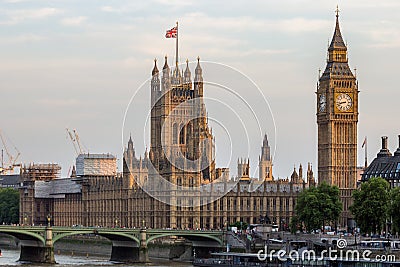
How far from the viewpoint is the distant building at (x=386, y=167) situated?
6919 inches

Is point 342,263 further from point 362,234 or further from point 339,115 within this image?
point 339,115

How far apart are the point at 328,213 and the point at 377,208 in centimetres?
1370

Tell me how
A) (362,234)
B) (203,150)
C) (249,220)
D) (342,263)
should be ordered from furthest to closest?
(203,150)
(249,220)
(362,234)
(342,263)

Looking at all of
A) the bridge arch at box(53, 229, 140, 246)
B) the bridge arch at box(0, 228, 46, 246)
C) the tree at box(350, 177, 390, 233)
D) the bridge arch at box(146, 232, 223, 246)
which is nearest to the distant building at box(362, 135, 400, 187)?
the tree at box(350, 177, 390, 233)

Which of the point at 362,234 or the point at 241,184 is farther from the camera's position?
the point at 241,184

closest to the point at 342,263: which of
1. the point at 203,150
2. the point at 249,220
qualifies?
the point at 249,220

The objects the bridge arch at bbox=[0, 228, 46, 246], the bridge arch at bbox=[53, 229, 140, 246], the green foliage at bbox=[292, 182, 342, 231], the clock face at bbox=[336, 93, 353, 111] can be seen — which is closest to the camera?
the bridge arch at bbox=[0, 228, 46, 246]

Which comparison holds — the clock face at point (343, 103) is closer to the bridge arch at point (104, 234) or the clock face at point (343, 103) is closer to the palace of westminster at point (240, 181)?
the palace of westminster at point (240, 181)

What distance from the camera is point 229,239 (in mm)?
152125

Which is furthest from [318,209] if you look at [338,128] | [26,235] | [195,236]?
[338,128]

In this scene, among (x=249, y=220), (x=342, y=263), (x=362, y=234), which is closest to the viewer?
(x=342, y=263)

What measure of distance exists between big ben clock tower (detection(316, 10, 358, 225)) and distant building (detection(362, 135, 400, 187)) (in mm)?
5645

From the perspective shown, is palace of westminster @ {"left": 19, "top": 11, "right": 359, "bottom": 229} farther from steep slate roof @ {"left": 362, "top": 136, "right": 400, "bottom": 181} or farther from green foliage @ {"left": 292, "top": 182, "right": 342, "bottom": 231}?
green foliage @ {"left": 292, "top": 182, "right": 342, "bottom": 231}

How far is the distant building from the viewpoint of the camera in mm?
175750
